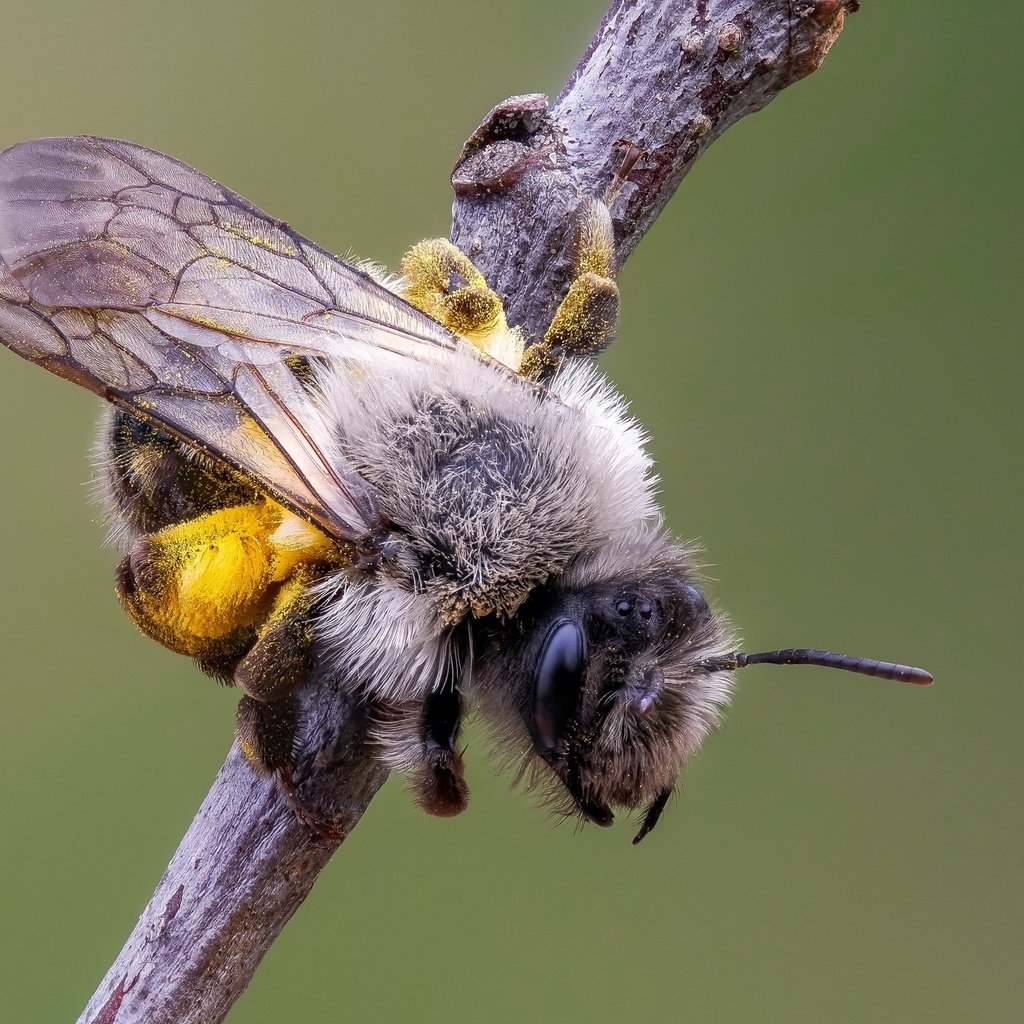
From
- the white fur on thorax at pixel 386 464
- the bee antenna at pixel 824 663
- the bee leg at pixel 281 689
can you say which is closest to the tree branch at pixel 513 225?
the bee leg at pixel 281 689

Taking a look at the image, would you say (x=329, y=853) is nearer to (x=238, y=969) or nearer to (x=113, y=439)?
Answer: (x=238, y=969)

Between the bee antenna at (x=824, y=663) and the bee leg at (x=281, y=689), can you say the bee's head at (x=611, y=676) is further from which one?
the bee leg at (x=281, y=689)

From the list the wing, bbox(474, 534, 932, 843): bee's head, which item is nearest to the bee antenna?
bbox(474, 534, 932, 843): bee's head

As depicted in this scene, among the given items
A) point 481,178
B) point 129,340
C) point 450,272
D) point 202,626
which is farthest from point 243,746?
point 481,178

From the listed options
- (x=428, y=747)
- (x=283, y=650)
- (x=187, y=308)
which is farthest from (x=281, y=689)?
(x=187, y=308)

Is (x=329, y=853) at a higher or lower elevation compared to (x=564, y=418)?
lower

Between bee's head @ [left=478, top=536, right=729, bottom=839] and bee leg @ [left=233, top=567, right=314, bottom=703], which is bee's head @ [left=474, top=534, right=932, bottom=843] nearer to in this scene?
bee's head @ [left=478, top=536, right=729, bottom=839]

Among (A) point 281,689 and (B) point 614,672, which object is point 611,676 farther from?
(A) point 281,689
